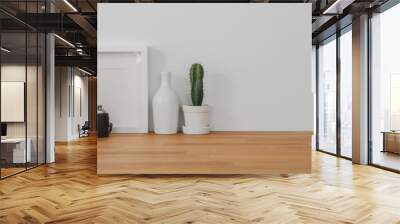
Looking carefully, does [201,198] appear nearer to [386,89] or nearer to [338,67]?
[386,89]

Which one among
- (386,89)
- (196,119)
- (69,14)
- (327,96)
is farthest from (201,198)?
(327,96)

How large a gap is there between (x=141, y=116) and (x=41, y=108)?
6.99 feet

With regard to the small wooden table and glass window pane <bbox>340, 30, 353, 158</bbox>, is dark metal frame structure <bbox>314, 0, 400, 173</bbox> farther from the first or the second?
the small wooden table

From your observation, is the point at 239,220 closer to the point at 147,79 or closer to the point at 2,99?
the point at 147,79

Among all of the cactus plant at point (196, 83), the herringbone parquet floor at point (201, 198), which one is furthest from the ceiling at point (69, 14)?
the herringbone parquet floor at point (201, 198)

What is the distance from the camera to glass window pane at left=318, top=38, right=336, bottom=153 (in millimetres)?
7570

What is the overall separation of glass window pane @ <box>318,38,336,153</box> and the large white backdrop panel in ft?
8.65

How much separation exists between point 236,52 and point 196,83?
838 millimetres

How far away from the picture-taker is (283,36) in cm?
527

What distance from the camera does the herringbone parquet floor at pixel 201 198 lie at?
9.77ft

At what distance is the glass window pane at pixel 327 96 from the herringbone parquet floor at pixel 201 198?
7.97ft

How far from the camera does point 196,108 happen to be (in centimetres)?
494

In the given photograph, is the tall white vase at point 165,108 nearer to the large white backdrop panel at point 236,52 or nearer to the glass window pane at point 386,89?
the large white backdrop panel at point 236,52

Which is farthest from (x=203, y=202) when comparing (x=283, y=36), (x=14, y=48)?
(x=14, y=48)
